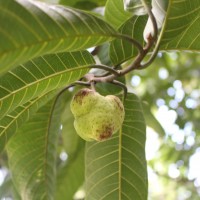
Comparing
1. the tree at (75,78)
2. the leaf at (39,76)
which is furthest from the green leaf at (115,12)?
the leaf at (39,76)

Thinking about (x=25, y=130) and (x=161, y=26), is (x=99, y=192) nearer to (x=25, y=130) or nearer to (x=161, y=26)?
(x=25, y=130)

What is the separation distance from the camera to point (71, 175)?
198 centimetres

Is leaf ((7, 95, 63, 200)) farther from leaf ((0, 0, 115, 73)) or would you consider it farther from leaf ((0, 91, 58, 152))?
leaf ((0, 0, 115, 73))

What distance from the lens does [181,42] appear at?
48.7 inches

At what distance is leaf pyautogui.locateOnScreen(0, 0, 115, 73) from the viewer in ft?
2.35

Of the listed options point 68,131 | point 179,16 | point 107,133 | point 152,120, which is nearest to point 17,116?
point 107,133

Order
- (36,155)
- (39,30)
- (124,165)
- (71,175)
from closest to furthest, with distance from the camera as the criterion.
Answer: (39,30) < (124,165) < (36,155) < (71,175)

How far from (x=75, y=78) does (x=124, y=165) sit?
430mm

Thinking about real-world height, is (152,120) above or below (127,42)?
below

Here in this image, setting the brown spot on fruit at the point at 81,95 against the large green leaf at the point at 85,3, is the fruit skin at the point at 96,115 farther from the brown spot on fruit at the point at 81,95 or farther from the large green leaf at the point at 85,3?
the large green leaf at the point at 85,3

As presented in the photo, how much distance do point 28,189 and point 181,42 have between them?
0.75 meters

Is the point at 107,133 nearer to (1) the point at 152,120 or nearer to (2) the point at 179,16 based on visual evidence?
(2) the point at 179,16

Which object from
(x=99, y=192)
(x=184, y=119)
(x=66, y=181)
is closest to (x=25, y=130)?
(x=99, y=192)

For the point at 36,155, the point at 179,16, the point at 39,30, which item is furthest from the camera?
the point at 36,155
